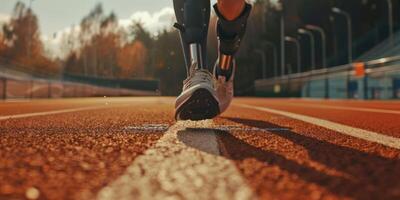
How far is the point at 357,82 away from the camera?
834 inches

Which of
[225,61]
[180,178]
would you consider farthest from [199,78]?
[180,178]

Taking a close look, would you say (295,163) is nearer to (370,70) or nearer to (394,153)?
(394,153)

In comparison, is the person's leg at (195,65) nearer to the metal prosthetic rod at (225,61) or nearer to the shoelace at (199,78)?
the shoelace at (199,78)

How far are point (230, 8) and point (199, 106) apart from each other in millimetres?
714

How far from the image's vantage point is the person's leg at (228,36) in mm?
3102

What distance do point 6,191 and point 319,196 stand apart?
68 centimetres

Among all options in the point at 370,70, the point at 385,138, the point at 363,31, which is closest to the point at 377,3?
the point at 363,31

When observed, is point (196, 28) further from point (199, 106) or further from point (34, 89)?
point (34, 89)

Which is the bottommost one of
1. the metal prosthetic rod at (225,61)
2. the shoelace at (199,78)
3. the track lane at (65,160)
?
the track lane at (65,160)

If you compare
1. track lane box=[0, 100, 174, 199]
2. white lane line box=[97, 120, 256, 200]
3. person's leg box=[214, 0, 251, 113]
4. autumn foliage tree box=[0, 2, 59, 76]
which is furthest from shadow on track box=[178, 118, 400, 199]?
autumn foliage tree box=[0, 2, 59, 76]

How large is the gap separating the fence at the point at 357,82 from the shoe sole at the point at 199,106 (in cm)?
1640

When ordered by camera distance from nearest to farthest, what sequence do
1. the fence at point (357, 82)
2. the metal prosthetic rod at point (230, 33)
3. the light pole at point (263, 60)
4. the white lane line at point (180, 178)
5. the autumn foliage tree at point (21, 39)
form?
the white lane line at point (180, 178) < the metal prosthetic rod at point (230, 33) < the fence at point (357, 82) < the light pole at point (263, 60) < the autumn foliage tree at point (21, 39)

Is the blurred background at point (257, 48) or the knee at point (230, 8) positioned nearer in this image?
the knee at point (230, 8)

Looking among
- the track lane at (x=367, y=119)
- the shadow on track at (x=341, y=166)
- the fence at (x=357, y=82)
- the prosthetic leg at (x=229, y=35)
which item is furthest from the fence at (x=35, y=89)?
the shadow on track at (x=341, y=166)
